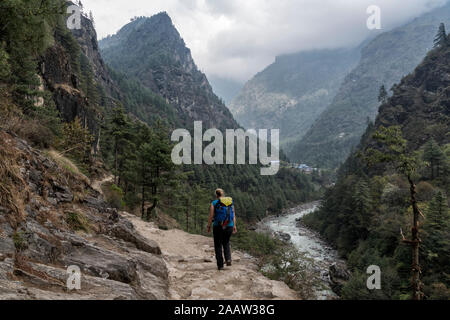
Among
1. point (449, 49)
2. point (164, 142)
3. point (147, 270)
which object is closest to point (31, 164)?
point (147, 270)

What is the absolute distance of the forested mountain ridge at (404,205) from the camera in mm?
23156

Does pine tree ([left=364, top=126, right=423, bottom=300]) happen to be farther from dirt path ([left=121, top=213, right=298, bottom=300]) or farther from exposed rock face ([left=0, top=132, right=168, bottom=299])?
exposed rock face ([left=0, top=132, right=168, bottom=299])

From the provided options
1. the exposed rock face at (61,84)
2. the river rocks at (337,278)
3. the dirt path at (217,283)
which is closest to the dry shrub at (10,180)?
the dirt path at (217,283)

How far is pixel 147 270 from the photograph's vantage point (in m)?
6.50

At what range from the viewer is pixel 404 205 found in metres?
36.3

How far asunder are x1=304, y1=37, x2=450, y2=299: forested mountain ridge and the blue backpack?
592 cm

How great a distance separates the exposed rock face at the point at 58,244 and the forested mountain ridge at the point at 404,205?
342 inches

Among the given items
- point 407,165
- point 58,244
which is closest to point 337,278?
point 407,165

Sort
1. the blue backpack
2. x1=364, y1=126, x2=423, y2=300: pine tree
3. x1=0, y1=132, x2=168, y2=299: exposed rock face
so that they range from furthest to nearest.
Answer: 1. x1=364, y1=126, x2=423, y2=300: pine tree
2. the blue backpack
3. x1=0, y1=132, x2=168, y2=299: exposed rock face

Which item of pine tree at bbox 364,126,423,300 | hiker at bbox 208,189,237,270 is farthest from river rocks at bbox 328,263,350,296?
hiker at bbox 208,189,237,270

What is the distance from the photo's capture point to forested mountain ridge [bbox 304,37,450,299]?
76.0ft

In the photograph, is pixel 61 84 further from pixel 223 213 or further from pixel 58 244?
pixel 223 213
